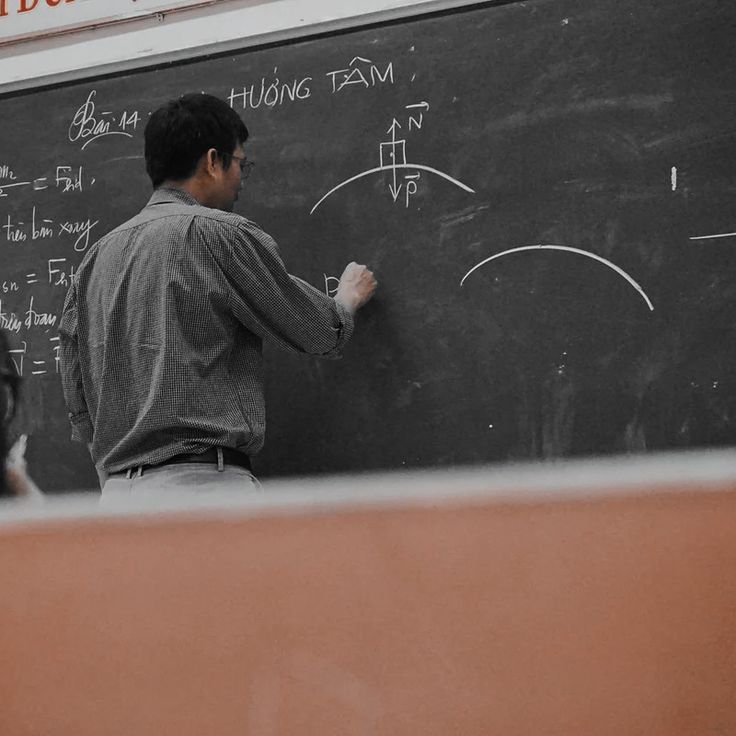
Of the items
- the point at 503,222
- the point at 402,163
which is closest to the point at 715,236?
the point at 503,222

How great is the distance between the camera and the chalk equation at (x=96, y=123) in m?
2.67

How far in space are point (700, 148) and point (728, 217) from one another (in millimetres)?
162

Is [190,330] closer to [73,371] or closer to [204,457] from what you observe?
[204,457]

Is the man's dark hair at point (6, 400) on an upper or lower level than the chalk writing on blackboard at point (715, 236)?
lower

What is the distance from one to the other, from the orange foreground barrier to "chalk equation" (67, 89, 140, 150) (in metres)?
1.86

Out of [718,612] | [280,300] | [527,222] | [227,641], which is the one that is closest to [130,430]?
[280,300]

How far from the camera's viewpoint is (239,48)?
2.56 meters

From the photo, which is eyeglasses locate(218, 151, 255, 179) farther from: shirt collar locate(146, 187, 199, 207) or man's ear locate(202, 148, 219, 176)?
shirt collar locate(146, 187, 199, 207)

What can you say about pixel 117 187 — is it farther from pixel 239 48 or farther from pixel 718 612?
pixel 718 612

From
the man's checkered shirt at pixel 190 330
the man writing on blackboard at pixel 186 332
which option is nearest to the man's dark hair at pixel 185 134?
the man writing on blackboard at pixel 186 332

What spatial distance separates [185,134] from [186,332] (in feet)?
1.57

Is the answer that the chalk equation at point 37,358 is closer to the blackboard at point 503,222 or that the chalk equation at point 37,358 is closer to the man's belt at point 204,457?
the blackboard at point 503,222

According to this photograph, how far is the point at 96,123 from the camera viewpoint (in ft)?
8.89

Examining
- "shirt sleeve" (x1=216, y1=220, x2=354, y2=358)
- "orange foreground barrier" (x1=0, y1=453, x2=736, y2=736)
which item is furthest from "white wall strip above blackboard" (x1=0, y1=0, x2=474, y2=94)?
"orange foreground barrier" (x1=0, y1=453, x2=736, y2=736)
